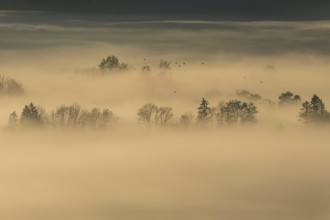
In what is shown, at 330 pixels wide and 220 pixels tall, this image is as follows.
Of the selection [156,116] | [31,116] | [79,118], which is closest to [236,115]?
[156,116]

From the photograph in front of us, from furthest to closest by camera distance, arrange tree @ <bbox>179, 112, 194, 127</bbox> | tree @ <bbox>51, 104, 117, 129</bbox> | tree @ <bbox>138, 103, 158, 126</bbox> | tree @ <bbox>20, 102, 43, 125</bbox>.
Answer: tree @ <bbox>138, 103, 158, 126</bbox> < tree @ <bbox>179, 112, 194, 127</bbox> < tree @ <bbox>51, 104, 117, 129</bbox> < tree @ <bbox>20, 102, 43, 125</bbox>

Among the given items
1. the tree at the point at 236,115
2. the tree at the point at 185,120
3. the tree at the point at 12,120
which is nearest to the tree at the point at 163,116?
the tree at the point at 185,120

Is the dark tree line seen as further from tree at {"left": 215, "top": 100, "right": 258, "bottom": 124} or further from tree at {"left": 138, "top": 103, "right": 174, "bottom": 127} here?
tree at {"left": 215, "top": 100, "right": 258, "bottom": 124}

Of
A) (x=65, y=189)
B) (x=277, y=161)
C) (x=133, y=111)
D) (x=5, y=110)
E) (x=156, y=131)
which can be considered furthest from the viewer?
(x=133, y=111)

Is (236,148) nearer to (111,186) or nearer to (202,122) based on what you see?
(202,122)

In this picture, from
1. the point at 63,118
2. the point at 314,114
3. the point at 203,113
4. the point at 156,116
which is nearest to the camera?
the point at 314,114

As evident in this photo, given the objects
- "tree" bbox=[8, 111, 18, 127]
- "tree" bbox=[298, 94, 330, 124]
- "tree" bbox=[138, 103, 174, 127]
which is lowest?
"tree" bbox=[298, 94, 330, 124]

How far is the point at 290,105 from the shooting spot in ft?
607

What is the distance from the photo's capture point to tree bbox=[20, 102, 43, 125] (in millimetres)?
156475

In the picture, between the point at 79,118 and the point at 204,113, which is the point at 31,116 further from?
the point at 204,113

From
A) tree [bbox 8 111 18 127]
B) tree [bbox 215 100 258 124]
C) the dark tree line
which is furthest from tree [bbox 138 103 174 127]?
tree [bbox 8 111 18 127]

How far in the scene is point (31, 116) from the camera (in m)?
167

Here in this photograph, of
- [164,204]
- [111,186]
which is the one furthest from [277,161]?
[164,204]

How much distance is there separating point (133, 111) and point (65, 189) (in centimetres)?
7040
